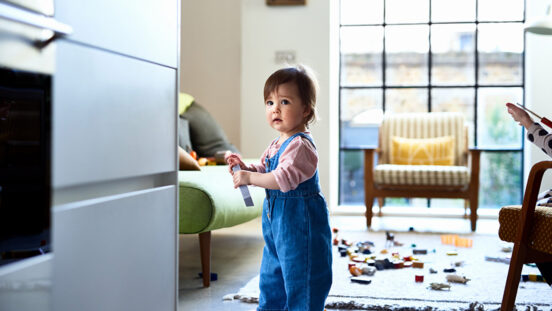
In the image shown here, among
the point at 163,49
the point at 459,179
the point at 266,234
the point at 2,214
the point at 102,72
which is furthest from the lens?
the point at 459,179

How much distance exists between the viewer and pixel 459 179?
14.1 feet

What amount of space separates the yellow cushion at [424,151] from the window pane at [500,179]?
809 mm

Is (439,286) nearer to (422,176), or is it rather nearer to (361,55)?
(422,176)

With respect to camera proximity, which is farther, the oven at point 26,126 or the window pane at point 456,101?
the window pane at point 456,101

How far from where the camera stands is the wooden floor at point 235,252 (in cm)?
239

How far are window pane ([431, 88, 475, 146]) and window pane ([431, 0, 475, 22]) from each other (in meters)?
0.65

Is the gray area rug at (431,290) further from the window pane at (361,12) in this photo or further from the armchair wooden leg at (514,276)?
the window pane at (361,12)

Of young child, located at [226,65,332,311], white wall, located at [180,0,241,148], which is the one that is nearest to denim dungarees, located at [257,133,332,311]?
young child, located at [226,65,332,311]

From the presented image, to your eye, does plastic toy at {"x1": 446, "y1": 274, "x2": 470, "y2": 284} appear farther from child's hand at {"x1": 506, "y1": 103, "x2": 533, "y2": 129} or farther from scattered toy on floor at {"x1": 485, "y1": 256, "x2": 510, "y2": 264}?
child's hand at {"x1": 506, "y1": 103, "x2": 533, "y2": 129}

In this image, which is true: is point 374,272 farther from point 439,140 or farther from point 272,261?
point 439,140

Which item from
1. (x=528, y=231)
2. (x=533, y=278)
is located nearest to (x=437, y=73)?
(x=533, y=278)

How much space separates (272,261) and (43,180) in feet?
2.99

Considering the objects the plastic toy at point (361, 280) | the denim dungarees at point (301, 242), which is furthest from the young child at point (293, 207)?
the plastic toy at point (361, 280)

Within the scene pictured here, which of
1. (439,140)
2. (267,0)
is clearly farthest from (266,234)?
(267,0)
